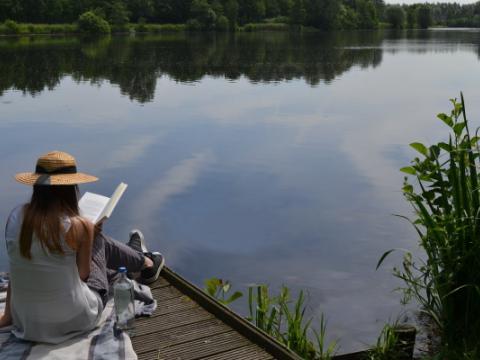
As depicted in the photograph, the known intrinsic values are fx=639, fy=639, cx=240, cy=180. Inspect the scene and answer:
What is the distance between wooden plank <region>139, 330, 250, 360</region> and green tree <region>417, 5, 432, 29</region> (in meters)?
105

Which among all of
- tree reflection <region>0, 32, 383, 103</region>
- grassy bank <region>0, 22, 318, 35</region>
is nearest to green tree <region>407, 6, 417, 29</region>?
grassy bank <region>0, 22, 318, 35</region>

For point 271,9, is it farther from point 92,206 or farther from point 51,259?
point 51,259

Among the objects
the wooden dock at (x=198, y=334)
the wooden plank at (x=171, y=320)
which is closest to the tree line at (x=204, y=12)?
the wooden dock at (x=198, y=334)

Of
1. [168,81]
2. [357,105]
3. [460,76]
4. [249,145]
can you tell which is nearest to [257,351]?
[249,145]

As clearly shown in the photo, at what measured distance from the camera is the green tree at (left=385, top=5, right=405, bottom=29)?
3691 inches

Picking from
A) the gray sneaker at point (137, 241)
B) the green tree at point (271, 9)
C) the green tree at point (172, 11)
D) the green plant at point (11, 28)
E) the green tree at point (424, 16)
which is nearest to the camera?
the gray sneaker at point (137, 241)

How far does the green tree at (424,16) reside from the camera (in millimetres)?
101281

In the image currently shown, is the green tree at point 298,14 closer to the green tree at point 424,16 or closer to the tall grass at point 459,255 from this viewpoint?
the green tree at point 424,16

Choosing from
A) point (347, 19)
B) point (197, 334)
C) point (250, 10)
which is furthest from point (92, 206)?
point (347, 19)

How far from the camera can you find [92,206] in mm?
3795

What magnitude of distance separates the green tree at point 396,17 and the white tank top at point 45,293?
96784mm

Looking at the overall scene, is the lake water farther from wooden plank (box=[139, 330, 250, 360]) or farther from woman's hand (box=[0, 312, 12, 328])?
woman's hand (box=[0, 312, 12, 328])

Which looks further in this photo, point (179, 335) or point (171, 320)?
point (171, 320)

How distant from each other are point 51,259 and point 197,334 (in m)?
1.03
